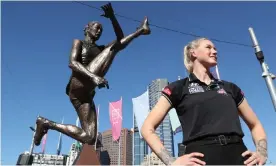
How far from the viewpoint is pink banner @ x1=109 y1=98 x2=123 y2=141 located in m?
19.6

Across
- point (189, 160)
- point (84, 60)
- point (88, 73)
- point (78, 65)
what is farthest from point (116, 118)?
point (189, 160)

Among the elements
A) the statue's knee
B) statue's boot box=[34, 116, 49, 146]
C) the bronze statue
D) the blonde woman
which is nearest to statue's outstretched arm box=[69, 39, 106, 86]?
the bronze statue

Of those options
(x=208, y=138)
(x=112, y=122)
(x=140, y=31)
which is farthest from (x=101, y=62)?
(x=112, y=122)

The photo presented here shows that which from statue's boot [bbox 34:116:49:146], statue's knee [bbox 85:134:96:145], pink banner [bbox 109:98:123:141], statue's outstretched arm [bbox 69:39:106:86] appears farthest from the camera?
pink banner [bbox 109:98:123:141]

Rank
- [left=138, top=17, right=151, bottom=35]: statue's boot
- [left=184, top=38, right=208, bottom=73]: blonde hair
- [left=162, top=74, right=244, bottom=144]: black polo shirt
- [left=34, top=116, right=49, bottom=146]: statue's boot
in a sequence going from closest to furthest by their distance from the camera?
[left=162, top=74, right=244, bottom=144]: black polo shirt, [left=184, top=38, right=208, bottom=73]: blonde hair, [left=34, top=116, right=49, bottom=146]: statue's boot, [left=138, top=17, right=151, bottom=35]: statue's boot

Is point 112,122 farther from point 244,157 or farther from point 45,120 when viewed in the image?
point 244,157

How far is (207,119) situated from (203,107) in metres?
0.10

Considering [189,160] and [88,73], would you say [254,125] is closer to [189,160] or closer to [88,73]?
[189,160]

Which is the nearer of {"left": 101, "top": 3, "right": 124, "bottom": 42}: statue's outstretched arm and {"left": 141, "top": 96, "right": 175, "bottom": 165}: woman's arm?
{"left": 141, "top": 96, "right": 175, "bottom": 165}: woman's arm

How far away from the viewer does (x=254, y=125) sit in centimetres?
223

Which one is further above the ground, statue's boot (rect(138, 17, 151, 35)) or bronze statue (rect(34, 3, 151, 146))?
statue's boot (rect(138, 17, 151, 35))

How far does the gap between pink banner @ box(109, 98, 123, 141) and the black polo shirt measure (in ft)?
57.6

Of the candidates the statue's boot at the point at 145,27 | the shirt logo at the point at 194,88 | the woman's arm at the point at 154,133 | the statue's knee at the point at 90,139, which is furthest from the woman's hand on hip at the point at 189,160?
the statue's boot at the point at 145,27

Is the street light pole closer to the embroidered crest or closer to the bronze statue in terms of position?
the bronze statue
